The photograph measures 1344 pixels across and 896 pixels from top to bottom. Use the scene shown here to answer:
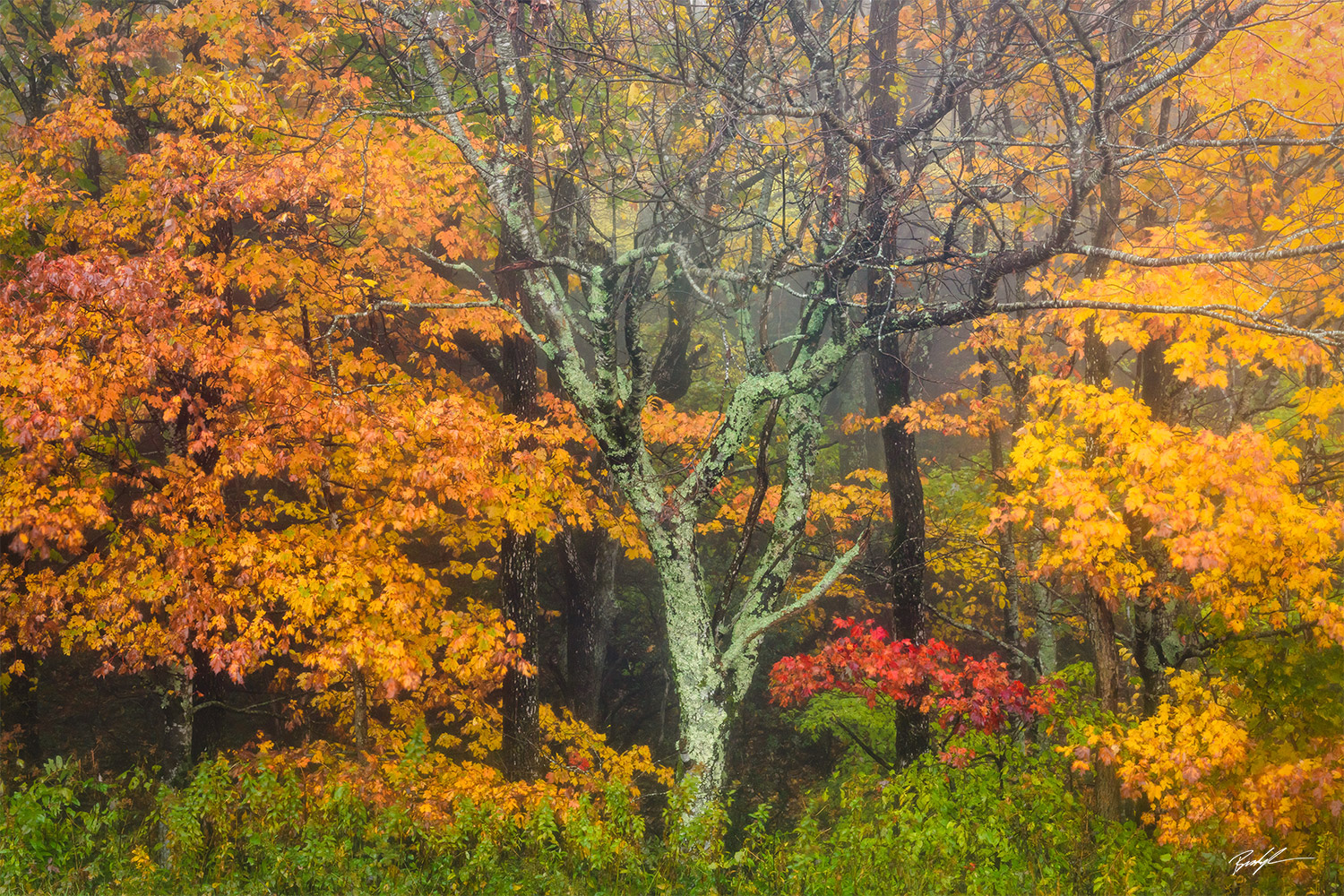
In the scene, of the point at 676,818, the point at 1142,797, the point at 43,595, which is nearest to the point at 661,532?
the point at 676,818

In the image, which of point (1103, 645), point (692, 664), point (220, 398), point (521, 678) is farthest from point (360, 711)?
point (1103, 645)

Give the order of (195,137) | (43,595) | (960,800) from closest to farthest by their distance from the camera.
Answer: (960,800)
(43,595)
(195,137)

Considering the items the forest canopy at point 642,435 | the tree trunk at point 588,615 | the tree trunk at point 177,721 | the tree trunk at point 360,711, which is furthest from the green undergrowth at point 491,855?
the tree trunk at point 588,615

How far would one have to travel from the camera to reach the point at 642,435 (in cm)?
901

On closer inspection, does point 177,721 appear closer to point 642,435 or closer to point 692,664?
point 692,664

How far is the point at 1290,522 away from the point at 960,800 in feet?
12.5

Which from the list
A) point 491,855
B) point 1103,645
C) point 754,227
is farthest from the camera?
point 1103,645

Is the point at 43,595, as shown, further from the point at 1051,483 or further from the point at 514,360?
the point at 1051,483

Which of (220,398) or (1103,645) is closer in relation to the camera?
(1103,645)

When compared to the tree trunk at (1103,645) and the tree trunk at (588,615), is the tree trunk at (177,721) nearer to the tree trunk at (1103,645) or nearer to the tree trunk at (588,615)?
the tree trunk at (588,615)

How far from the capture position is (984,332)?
10.9 meters

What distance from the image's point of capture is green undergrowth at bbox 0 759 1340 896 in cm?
473
